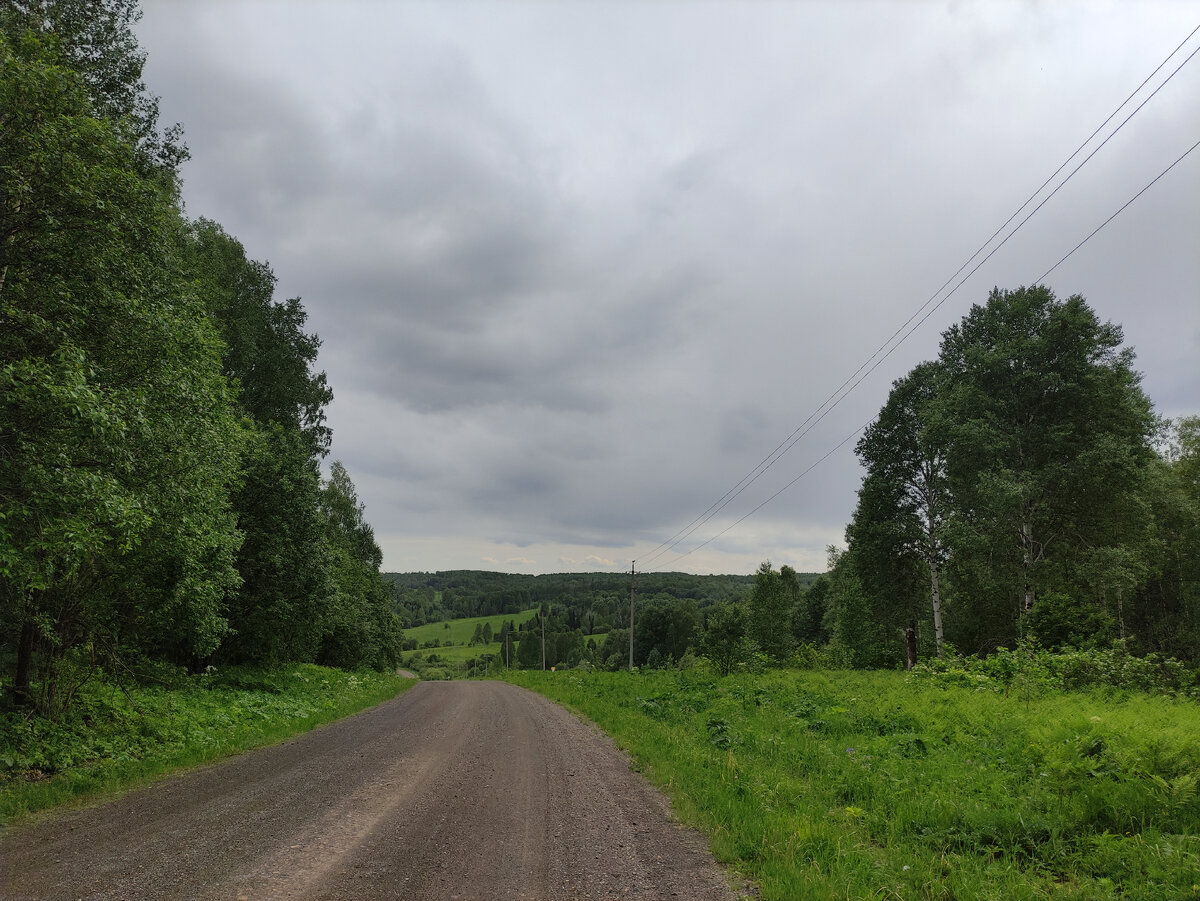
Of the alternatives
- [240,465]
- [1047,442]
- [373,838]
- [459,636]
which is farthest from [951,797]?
[459,636]

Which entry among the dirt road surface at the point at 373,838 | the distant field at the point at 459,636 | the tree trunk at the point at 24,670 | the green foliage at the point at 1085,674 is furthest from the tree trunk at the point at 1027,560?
the distant field at the point at 459,636

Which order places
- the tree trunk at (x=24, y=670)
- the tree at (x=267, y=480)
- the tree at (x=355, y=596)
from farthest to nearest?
the tree at (x=355, y=596)
the tree at (x=267, y=480)
the tree trunk at (x=24, y=670)

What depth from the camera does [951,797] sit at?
6.99 m

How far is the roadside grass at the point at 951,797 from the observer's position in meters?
4.99

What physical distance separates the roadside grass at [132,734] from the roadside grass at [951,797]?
782 cm

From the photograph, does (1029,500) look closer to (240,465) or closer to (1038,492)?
(1038,492)

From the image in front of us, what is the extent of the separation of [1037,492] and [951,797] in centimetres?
2414

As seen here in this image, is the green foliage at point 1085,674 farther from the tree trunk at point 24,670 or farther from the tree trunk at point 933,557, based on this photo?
the tree trunk at point 24,670

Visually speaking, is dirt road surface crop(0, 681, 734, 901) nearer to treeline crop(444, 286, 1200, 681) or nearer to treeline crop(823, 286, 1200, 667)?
treeline crop(444, 286, 1200, 681)

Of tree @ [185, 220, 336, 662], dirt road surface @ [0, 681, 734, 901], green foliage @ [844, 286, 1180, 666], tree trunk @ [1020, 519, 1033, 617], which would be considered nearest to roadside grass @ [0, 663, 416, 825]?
dirt road surface @ [0, 681, 734, 901]

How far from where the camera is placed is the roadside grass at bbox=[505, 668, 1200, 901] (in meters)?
4.99

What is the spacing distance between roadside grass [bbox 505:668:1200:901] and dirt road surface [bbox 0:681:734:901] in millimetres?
849

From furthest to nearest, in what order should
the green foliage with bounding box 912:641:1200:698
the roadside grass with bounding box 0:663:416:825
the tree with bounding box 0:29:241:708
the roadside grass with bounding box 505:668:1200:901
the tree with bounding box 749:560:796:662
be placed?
the tree with bounding box 749:560:796:662 → the green foliage with bounding box 912:641:1200:698 → the roadside grass with bounding box 0:663:416:825 → the tree with bounding box 0:29:241:708 → the roadside grass with bounding box 505:668:1200:901

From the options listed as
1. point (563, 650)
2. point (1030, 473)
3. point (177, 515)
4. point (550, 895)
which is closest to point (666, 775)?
point (550, 895)
